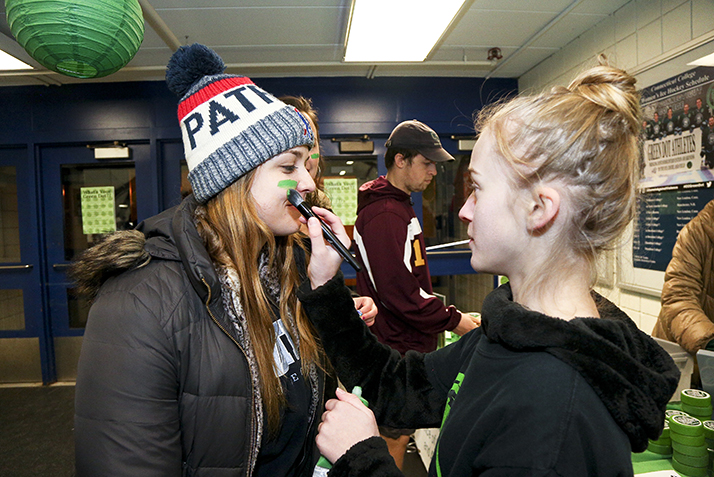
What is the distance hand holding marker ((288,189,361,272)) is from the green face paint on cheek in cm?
1

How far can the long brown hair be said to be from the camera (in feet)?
3.32

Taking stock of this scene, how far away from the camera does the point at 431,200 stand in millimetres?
4258

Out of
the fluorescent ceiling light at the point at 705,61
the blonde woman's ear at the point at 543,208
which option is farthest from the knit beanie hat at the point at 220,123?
the fluorescent ceiling light at the point at 705,61

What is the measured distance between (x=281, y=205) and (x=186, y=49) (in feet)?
1.48

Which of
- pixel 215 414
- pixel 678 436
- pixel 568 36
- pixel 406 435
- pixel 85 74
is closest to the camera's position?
pixel 215 414

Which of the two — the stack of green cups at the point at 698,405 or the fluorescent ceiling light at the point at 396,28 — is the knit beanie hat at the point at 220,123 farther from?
the fluorescent ceiling light at the point at 396,28

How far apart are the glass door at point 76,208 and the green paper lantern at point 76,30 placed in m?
2.51

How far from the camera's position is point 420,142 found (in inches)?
92.4

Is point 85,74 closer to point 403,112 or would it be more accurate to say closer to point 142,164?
point 142,164

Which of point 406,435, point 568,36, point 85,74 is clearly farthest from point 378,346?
point 568,36

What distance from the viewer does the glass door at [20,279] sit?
155 inches

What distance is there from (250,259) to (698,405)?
1.45 metres

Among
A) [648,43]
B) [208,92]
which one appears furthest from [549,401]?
[648,43]

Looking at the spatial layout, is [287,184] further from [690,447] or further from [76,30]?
[690,447]
